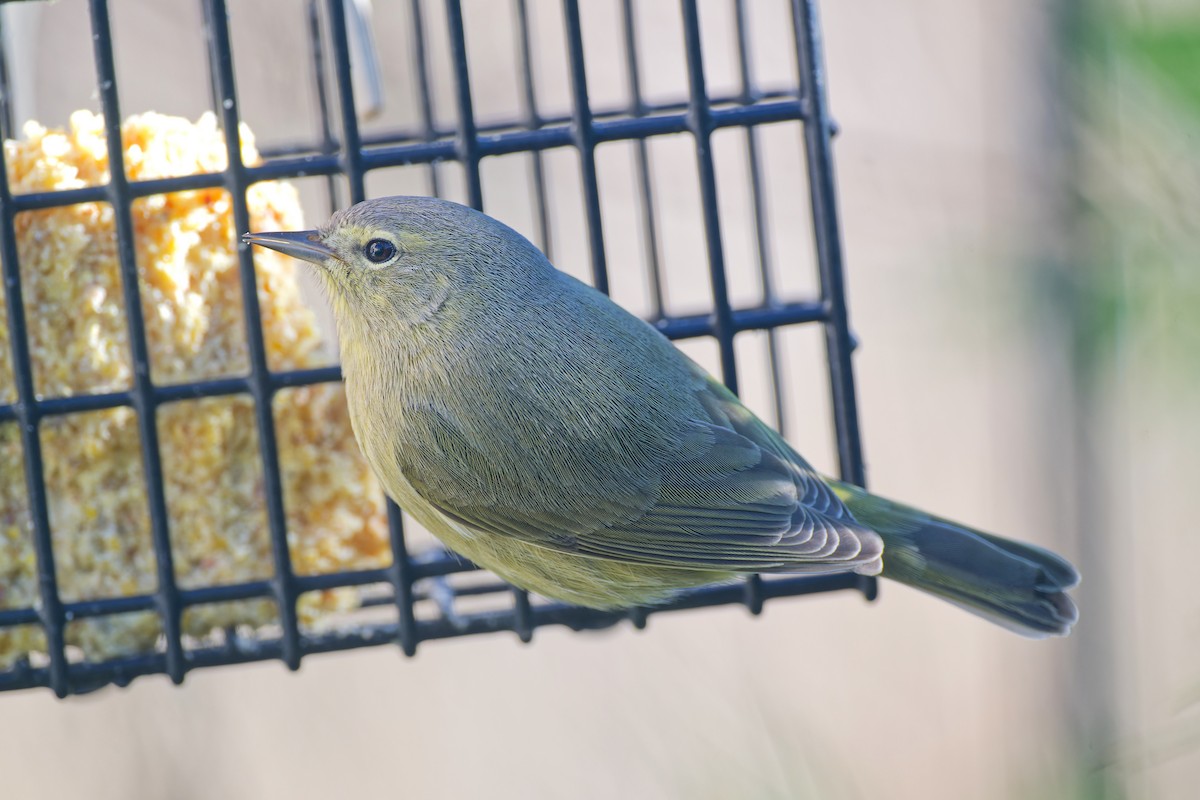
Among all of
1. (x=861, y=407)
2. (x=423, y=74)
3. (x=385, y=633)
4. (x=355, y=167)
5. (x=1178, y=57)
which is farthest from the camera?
(x=861, y=407)

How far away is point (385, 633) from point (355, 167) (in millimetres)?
1053

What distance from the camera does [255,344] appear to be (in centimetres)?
279

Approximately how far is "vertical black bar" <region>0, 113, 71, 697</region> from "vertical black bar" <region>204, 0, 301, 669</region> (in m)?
0.46

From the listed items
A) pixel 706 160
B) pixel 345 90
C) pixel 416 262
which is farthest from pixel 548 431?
pixel 345 90

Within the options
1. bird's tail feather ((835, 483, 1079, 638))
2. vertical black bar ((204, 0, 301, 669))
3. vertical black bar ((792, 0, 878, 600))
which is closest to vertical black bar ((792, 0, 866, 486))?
vertical black bar ((792, 0, 878, 600))

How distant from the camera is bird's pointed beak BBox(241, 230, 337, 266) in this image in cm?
260

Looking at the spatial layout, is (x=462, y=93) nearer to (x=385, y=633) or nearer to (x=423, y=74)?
(x=423, y=74)

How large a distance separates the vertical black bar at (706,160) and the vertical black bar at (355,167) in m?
0.74

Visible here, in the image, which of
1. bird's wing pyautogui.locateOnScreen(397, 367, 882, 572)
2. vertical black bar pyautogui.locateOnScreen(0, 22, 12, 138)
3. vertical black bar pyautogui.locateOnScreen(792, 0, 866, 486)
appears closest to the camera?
bird's wing pyautogui.locateOnScreen(397, 367, 882, 572)

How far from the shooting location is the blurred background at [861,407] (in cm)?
445

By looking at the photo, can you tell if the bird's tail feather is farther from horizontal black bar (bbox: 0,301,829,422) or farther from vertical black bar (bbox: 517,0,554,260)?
vertical black bar (bbox: 517,0,554,260)

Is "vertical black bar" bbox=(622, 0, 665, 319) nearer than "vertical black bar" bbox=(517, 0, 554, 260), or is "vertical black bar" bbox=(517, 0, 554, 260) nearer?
"vertical black bar" bbox=(622, 0, 665, 319)

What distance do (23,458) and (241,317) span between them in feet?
1.90

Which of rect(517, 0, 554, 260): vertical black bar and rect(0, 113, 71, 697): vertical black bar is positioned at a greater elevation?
rect(517, 0, 554, 260): vertical black bar
